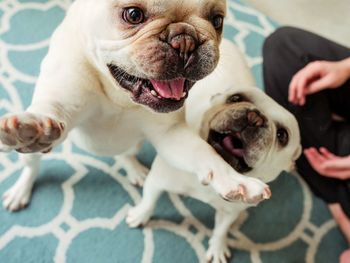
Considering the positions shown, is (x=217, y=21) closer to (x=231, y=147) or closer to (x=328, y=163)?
(x=231, y=147)

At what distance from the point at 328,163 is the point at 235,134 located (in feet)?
1.84

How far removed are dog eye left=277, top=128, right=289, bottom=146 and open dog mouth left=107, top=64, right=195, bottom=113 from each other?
1.23ft

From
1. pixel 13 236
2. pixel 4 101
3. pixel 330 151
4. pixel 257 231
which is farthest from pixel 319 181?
pixel 4 101

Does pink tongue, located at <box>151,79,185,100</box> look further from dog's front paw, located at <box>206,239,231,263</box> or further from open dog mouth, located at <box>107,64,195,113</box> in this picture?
dog's front paw, located at <box>206,239,231,263</box>

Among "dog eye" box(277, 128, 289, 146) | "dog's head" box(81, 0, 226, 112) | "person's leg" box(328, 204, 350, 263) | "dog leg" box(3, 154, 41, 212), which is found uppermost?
"dog's head" box(81, 0, 226, 112)

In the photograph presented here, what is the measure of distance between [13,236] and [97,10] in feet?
2.85

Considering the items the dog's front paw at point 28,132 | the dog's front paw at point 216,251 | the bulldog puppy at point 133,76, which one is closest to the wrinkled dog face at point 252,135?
the bulldog puppy at point 133,76

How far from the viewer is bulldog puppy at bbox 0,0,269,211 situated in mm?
811

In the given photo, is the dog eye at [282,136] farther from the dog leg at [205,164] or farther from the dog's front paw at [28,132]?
the dog's front paw at [28,132]

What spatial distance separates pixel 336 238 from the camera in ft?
5.27

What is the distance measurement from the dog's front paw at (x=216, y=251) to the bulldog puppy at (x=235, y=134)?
13 centimetres

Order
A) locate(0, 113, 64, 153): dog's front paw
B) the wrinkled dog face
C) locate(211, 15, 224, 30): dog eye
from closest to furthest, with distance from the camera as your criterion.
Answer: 1. locate(0, 113, 64, 153): dog's front paw
2. locate(211, 15, 224, 30): dog eye
3. the wrinkled dog face

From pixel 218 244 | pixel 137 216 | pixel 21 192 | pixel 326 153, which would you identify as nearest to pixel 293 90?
pixel 326 153

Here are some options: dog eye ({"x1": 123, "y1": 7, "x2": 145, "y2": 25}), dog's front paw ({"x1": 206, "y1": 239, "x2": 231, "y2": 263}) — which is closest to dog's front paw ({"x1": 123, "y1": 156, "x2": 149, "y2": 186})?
dog's front paw ({"x1": 206, "y1": 239, "x2": 231, "y2": 263})
